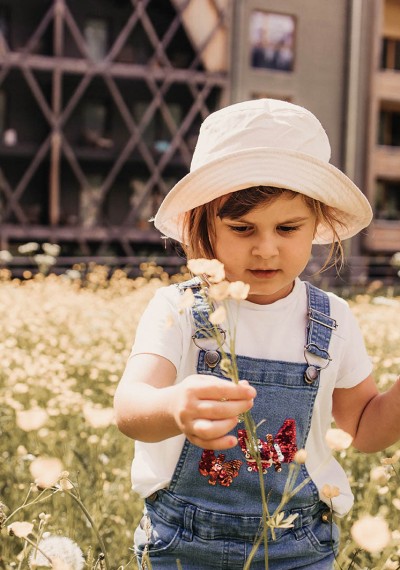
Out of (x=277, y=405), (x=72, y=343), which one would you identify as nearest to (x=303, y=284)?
(x=277, y=405)

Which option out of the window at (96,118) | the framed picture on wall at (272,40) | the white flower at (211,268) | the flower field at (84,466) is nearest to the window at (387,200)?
the framed picture on wall at (272,40)

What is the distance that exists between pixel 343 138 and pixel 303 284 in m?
17.3

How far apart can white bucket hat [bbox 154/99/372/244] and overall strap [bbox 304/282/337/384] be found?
230 millimetres

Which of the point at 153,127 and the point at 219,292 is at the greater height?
the point at 219,292

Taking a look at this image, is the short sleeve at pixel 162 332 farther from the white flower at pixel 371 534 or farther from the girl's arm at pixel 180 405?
the white flower at pixel 371 534

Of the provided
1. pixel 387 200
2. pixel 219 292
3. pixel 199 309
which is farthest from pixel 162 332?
pixel 387 200

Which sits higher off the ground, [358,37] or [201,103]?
[358,37]

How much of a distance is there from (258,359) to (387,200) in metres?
19.4

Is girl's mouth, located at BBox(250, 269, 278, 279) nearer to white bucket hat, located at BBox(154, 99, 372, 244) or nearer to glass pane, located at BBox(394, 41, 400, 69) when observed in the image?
white bucket hat, located at BBox(154, 99, 372, 244)

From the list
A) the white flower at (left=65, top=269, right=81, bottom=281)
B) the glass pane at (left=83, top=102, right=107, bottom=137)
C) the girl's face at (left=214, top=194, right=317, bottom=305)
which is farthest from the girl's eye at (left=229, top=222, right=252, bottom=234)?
the glass pane at (left=83, top=102, right=107, bottom=137)

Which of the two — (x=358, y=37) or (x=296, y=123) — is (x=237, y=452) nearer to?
(x=296, y=123)

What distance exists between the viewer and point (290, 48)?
59.0 feet

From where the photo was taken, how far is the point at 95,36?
16.9 metres

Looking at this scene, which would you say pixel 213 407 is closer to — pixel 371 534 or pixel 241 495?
pixel 371 534
